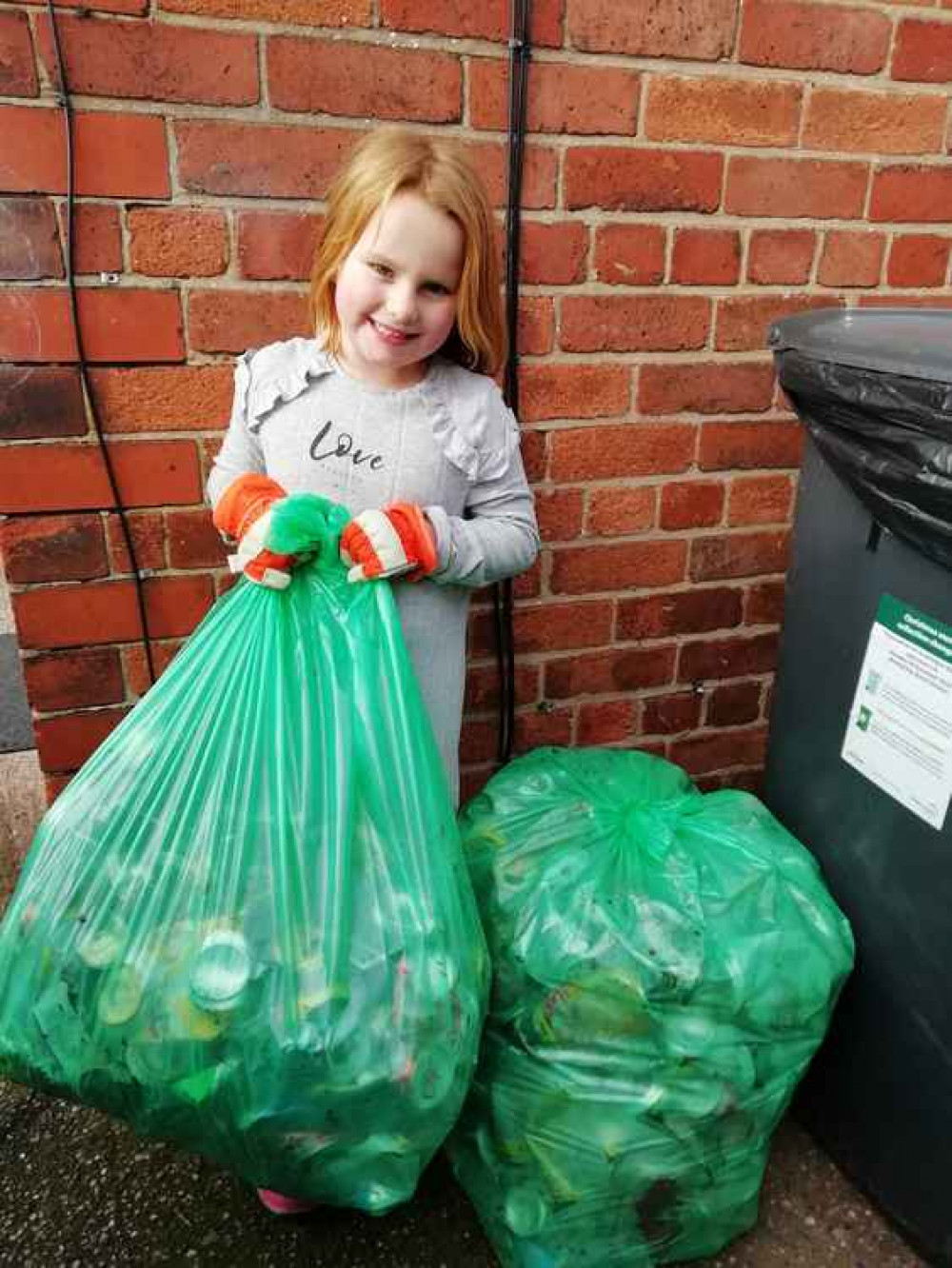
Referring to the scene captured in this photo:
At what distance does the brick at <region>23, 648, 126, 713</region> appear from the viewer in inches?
64.6

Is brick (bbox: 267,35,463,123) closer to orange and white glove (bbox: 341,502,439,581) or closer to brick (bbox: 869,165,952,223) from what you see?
orange and white glove (bbox: 341,502,439,581)

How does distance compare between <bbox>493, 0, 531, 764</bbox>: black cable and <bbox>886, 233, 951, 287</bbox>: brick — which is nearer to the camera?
<bbox>493, 0, 531, 764</bbox>: black cable

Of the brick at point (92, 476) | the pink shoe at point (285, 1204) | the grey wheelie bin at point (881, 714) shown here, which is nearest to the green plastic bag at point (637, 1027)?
the grey wheelie bin at point (881, 714)

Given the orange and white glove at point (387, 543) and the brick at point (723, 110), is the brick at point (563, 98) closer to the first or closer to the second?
the brick at point (723, 110)

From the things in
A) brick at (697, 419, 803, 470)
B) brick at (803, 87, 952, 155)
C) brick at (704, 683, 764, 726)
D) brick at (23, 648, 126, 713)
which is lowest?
brick at (704, 683, 764, 726)

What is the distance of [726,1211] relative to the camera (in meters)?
1.38

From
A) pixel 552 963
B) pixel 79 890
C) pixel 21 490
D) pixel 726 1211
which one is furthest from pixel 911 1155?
pixel 21 490

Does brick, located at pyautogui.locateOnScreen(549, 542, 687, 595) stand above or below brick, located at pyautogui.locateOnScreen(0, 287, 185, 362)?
below

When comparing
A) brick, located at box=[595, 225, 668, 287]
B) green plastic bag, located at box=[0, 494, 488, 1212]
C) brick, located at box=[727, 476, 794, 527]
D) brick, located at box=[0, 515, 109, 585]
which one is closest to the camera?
green plastic bag, located at box=[0, 494, 488, 1212]

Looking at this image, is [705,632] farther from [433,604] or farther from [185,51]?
[185,51]

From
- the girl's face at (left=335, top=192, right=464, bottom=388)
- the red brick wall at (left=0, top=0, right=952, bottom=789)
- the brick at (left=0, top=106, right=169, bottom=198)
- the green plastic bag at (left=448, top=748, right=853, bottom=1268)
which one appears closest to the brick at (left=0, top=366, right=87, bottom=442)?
the red brick wall at (left=0, top=0, right=952, bottom=789)

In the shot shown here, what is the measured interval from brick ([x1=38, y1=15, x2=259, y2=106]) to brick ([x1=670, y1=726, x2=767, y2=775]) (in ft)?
4.78

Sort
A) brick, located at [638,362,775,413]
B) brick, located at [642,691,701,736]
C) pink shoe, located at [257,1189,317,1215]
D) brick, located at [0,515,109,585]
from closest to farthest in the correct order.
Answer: pink shoe, located at [257,1189,317,1215]
brick, located at [0,515,109,585]
brick, located at [638,362,775,413]
brick, located at [642,691,701,736]

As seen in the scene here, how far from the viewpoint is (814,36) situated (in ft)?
5.41
